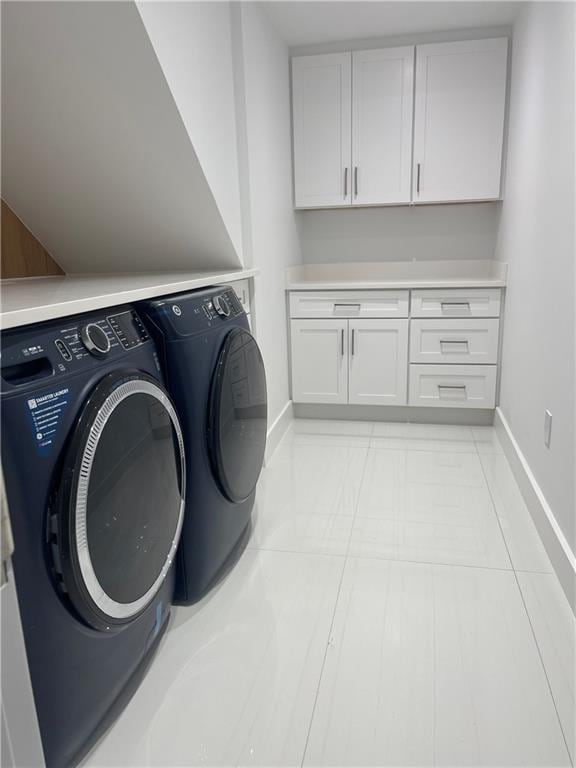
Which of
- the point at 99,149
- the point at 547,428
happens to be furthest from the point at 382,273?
the point at 99,149

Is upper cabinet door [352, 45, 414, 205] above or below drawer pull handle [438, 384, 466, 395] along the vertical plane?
above

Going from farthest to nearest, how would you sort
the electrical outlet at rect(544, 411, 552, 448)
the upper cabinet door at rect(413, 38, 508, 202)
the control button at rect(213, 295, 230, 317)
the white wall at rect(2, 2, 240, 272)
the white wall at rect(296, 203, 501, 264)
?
the white wall at rect(296, 203, 501, 264) < the upper cabinet door at rect(413, 38, 508, 202) < the electrical outlet at rect(544, 411, 552, 448) < the control button at rect(213, 295, 230, 317) < the white wall at rect(2, 2, 240, 272)

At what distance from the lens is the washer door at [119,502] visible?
3.40 feet

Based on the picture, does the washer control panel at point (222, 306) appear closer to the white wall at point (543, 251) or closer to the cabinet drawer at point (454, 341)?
the white wall at point (543, 251)

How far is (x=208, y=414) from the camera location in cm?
158

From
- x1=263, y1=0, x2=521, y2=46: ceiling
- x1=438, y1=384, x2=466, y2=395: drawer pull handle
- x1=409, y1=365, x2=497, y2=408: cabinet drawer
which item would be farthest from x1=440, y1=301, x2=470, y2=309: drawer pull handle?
x1=263, y1=0, x2=521, y2=46: ceiling

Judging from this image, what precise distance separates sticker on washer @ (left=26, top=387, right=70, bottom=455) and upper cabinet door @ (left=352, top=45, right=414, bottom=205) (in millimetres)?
2680

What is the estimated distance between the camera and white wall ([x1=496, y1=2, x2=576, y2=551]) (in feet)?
5.85

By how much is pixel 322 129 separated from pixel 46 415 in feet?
9.20

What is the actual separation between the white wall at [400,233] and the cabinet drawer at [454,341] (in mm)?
642

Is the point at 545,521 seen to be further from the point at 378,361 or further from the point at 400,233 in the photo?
the point at 400,233

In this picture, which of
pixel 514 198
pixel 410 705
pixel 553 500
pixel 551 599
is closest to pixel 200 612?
pixel 410 705

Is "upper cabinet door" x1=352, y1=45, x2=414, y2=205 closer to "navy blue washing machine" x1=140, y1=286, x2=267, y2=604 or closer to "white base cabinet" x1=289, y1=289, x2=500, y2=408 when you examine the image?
"white base cabinet" x1=289, y1=289, x2=500, y2=408

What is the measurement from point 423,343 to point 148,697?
2.37 metres
